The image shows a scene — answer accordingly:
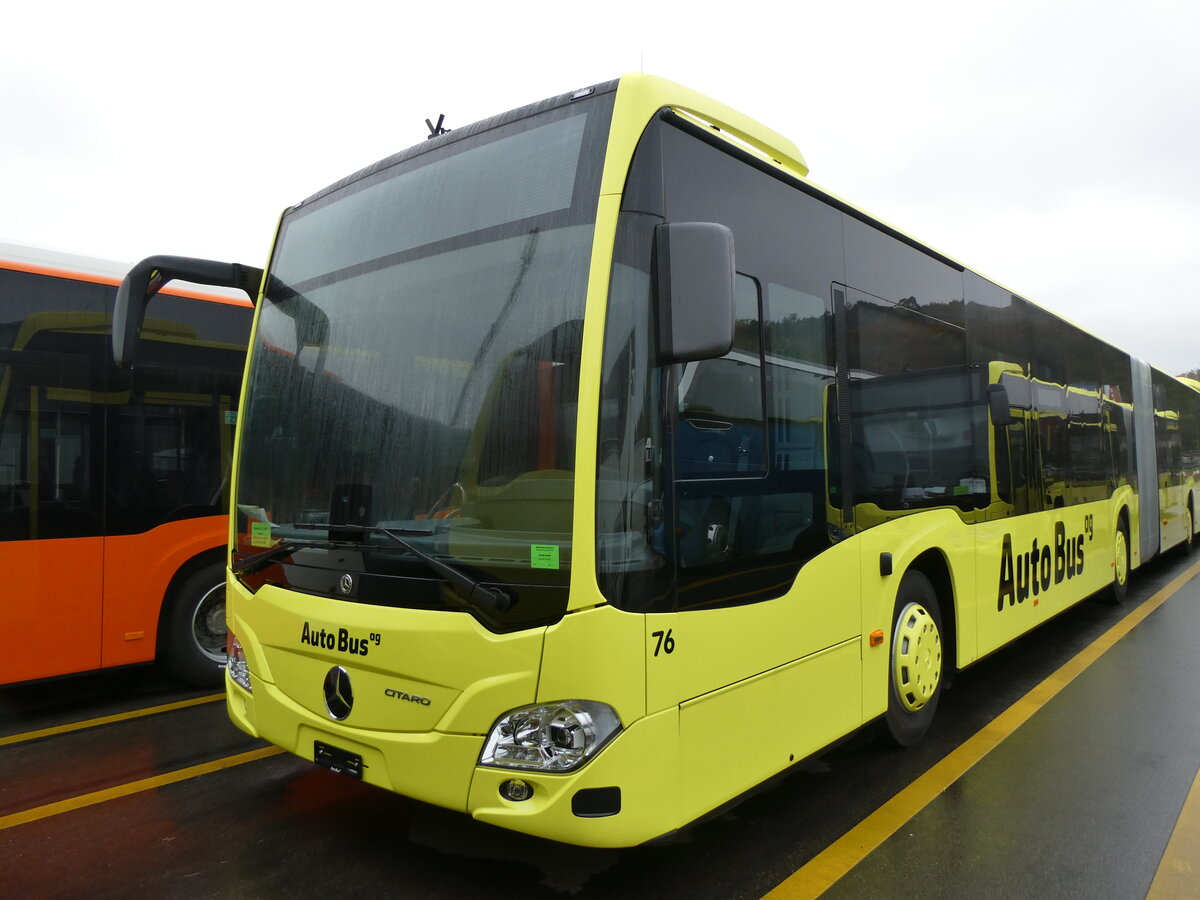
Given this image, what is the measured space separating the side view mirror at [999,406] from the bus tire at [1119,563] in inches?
157

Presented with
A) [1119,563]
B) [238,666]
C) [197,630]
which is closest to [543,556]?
[238,666]

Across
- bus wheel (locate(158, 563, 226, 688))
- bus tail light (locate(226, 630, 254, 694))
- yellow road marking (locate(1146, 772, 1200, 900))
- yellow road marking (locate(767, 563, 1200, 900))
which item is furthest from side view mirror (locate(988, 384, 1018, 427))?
bus wheel (locate(158, 563, 226, 688))

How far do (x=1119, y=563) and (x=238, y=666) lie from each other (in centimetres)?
904

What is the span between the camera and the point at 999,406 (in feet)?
18.5

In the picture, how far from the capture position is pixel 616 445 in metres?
2.57

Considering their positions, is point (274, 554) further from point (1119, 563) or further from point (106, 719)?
point (1119, 563)

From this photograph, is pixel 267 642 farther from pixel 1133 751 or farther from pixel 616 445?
pixel 1133 751

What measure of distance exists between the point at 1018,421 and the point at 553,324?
4.55 metres

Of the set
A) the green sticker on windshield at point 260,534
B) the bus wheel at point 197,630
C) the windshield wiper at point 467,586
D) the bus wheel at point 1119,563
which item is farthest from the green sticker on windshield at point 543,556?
the bus wheel at point 1119,563

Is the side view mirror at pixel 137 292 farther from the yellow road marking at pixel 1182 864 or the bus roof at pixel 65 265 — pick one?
the yellow road marking at pixel 1182 864

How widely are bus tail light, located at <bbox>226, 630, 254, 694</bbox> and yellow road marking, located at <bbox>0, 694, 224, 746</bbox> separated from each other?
7.40 feet

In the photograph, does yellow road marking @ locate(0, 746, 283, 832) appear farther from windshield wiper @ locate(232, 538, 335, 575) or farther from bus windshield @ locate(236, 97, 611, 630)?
bus windshield @ locate(236, 97, 611, 630)

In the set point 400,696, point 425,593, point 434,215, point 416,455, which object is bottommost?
point 400,696

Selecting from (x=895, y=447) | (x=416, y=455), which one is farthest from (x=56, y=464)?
(x=895, y=447)
